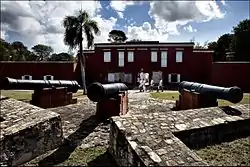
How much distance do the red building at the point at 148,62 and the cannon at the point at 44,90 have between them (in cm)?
1694

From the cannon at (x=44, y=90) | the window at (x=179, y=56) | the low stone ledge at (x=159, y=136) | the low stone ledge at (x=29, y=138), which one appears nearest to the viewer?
the low stone ledge at (x=159, y=136)

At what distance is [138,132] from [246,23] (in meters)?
35.0

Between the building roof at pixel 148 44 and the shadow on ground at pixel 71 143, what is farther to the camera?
the building roof at pixel 148 44

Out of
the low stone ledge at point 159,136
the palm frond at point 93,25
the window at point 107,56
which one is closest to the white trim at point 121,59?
the window at point 107,56

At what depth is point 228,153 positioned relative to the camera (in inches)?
240

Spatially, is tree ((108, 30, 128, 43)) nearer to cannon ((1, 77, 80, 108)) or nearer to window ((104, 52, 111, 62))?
window ((104, 52, 111, 62))

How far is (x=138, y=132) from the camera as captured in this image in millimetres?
6008

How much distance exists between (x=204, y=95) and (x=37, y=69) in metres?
21.7

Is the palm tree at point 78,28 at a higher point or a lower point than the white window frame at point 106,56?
higher

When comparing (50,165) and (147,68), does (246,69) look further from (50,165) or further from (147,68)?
(50,165)

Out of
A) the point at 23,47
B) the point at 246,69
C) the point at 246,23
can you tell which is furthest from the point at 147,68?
the point at 23,47

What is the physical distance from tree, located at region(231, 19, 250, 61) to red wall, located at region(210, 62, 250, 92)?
31.1ft

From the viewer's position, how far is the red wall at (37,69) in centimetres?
2827

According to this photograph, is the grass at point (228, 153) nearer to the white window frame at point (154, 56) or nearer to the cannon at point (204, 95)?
the cannon at point (204, 95)
